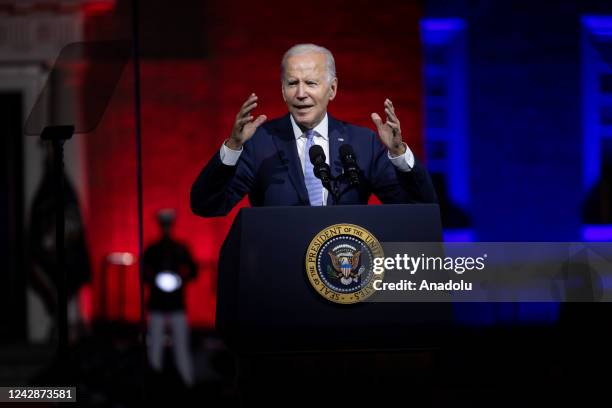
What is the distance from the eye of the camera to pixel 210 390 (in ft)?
17.6

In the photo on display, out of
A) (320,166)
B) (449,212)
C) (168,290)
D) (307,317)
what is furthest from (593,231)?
(307,317)

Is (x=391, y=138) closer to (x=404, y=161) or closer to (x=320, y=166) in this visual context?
(x=404, y=161)

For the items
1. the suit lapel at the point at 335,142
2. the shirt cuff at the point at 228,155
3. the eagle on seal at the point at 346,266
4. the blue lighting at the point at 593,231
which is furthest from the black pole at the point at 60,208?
the blue lighting at the point at 593,231

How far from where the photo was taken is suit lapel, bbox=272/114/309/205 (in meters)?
2.61

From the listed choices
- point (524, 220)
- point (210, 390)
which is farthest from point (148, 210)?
point (524, 220)

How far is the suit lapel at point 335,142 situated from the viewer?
8.54 ft

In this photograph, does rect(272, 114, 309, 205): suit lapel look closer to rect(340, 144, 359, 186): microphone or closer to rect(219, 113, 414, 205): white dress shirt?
rect(219, 113, 414, 205): white dress shirt

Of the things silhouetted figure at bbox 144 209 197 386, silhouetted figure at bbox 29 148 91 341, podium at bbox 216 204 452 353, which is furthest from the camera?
silhouetted figure at bbox 29 148 91 341

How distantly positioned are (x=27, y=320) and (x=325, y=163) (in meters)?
5.48

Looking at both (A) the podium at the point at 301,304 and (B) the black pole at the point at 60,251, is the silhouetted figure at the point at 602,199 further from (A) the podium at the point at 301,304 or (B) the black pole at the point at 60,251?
(B) the black pole at the point at 60,251

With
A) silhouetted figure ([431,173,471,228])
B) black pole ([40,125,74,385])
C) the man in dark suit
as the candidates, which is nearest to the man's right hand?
the man in dark suit

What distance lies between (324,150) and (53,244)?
4347mm

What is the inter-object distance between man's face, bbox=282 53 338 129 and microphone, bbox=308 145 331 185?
0.27 metres

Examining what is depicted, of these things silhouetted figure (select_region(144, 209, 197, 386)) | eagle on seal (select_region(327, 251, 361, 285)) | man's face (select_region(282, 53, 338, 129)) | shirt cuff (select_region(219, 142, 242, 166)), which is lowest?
silhouetted figure (select_region(144, 209, 197, 386))
